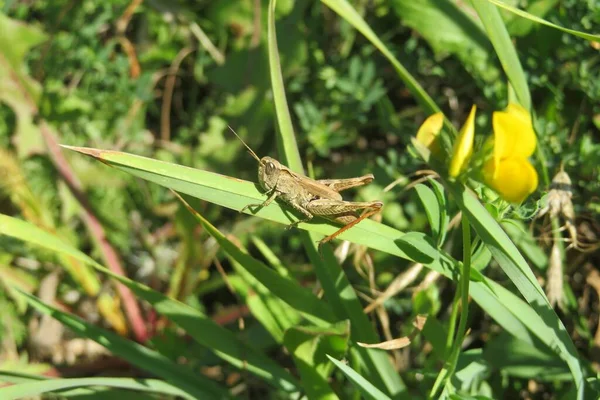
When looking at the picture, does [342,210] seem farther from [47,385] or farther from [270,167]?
[47,385]

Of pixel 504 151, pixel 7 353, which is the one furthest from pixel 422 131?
pixel 7 353

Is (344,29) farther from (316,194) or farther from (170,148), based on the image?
(316,194)

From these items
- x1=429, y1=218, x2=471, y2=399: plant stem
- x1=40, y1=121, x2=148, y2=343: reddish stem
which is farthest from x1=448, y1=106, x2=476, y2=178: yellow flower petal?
x1=40, y1=121, x2=148, y2=343: reddish stem

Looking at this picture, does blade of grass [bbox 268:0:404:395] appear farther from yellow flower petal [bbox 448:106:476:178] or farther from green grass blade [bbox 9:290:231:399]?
yellow flower petal [bbox 448:106:476:178]

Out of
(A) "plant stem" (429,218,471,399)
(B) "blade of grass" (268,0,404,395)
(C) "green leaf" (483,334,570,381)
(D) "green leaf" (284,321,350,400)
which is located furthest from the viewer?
(C) "green leaf" (483,334,570,381)

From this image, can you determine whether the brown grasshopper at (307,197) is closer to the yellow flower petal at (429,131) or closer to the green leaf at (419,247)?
the green leaf at (419,247)
